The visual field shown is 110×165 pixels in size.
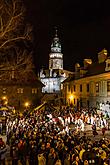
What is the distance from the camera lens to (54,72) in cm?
10738

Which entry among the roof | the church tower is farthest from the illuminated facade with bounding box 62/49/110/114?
the church tower

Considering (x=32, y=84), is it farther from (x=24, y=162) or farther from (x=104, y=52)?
(x=24, y=162)

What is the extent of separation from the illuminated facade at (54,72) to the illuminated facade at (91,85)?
149 ft

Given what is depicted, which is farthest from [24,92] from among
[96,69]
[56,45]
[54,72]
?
[56,45]

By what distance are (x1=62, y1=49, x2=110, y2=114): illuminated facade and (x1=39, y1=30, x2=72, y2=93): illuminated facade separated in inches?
1793

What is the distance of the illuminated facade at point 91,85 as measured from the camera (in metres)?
39.9

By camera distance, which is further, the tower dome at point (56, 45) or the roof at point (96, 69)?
the tower dome at point (56, 45)

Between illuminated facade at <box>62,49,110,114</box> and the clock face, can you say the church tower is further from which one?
illuminated facade at <box>62,49,110,114</box>

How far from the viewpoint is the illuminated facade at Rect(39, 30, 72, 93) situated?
103213 millimetres

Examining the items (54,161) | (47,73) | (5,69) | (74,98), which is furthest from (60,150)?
(47,73)

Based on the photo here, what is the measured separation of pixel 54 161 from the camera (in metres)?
11.7

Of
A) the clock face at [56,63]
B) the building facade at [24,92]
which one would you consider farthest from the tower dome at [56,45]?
the building facade at [24,92]

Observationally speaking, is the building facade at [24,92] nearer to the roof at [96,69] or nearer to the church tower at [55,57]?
the roof at [96,69]

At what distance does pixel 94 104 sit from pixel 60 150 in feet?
101
